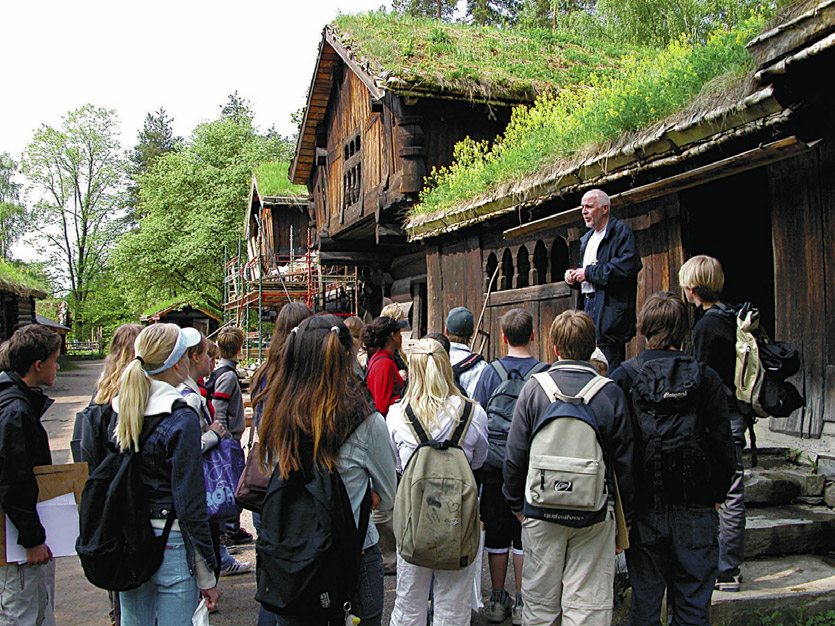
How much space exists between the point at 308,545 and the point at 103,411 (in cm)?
133

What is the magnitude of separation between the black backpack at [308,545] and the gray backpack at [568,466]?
1047 millimetres

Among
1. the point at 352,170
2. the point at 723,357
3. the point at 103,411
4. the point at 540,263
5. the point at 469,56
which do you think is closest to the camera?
the point at 103,411

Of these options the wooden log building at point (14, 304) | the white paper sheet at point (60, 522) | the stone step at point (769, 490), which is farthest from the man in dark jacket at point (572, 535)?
the wooden log building at point (14, 304)

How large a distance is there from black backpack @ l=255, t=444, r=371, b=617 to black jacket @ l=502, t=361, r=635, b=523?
113 cm

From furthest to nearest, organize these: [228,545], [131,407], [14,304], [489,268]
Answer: [14,304] < [489,268] < [228,545] < [131,407]

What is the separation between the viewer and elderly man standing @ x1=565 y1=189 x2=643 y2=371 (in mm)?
4969

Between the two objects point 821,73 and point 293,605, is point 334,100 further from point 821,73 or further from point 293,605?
point 293,605

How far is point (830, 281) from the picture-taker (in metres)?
4.98

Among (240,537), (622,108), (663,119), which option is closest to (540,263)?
(622,108)

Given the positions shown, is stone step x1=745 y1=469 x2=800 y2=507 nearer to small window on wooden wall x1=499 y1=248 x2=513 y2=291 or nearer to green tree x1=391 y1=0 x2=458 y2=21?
small window on wooden wall x1=499 y1=248 x2=513 y2=291

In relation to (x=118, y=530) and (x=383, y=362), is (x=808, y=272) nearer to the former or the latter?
(x=383, y=362)

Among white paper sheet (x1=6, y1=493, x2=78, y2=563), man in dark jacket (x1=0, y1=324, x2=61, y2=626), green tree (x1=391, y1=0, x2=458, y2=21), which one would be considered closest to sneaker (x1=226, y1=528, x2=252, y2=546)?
man in dark jacket (x1=0, y1=324, x2=61, y2=626)

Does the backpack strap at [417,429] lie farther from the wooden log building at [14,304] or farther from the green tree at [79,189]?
the green tree at [79,189]

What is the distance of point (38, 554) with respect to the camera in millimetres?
3355
